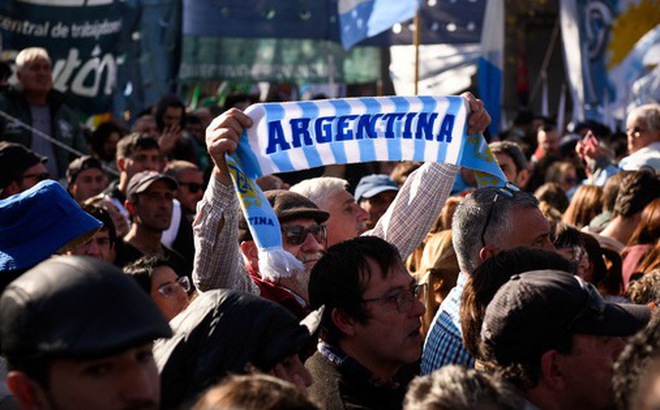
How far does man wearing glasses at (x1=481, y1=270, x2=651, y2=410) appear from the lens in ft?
11.8

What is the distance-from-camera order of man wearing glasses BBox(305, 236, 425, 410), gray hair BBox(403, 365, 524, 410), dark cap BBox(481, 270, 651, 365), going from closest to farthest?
1. gray hair BBox(403, 365, 524, 410)
2. dark cap BBox(481, 270, 651, 365)
3. man wearing glasses BBox(305, 236, 425, 410)

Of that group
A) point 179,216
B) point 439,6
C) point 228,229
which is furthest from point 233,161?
point 439,6

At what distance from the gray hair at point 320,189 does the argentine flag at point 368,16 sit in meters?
6.33

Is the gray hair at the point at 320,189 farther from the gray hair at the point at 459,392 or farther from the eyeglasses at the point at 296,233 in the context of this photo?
the gray hair at the point at 459,392

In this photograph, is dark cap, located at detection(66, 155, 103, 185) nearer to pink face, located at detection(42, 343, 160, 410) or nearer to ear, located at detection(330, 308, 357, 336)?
ear, located at detection(330, 308, 357, 336)

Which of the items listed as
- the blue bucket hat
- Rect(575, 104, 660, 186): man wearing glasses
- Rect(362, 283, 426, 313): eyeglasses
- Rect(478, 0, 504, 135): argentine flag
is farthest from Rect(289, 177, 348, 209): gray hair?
Rect(478, 0, 504, 135): argentine flag

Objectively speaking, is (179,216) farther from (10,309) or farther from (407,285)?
(10,309)

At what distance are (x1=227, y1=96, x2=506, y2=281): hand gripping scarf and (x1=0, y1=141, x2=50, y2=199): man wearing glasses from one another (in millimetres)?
2202

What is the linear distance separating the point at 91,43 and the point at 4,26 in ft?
2.70

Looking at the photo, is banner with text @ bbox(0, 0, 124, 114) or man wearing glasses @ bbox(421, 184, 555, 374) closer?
man wearing glasses @ bbox(421, 184, 555, 374)

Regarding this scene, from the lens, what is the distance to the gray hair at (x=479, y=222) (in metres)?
4.98

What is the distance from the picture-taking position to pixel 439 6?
14102 mm

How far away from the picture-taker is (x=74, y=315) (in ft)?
8.93

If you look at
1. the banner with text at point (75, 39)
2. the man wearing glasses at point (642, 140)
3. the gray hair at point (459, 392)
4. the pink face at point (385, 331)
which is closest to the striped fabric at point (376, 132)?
the pink face at point (385, 331)
